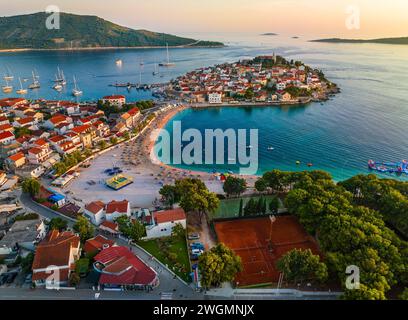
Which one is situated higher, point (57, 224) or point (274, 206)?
point (274, 206)

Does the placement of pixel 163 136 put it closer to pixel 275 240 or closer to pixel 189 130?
pixel 189 130

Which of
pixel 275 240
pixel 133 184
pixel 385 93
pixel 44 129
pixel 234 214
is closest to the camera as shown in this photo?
pixel 275 240

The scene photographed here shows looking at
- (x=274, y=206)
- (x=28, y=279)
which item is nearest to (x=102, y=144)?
(x=28, y=279)

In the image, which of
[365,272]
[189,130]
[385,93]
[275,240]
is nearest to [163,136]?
[189,130]

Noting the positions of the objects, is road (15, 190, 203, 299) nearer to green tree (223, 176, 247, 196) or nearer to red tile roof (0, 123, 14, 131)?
green tree (223, 176, 247, 196)

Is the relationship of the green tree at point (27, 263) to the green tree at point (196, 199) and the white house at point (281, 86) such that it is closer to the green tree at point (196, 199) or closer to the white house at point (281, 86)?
the green tree at point (196, 199)

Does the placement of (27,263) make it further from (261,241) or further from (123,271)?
(261,241)
